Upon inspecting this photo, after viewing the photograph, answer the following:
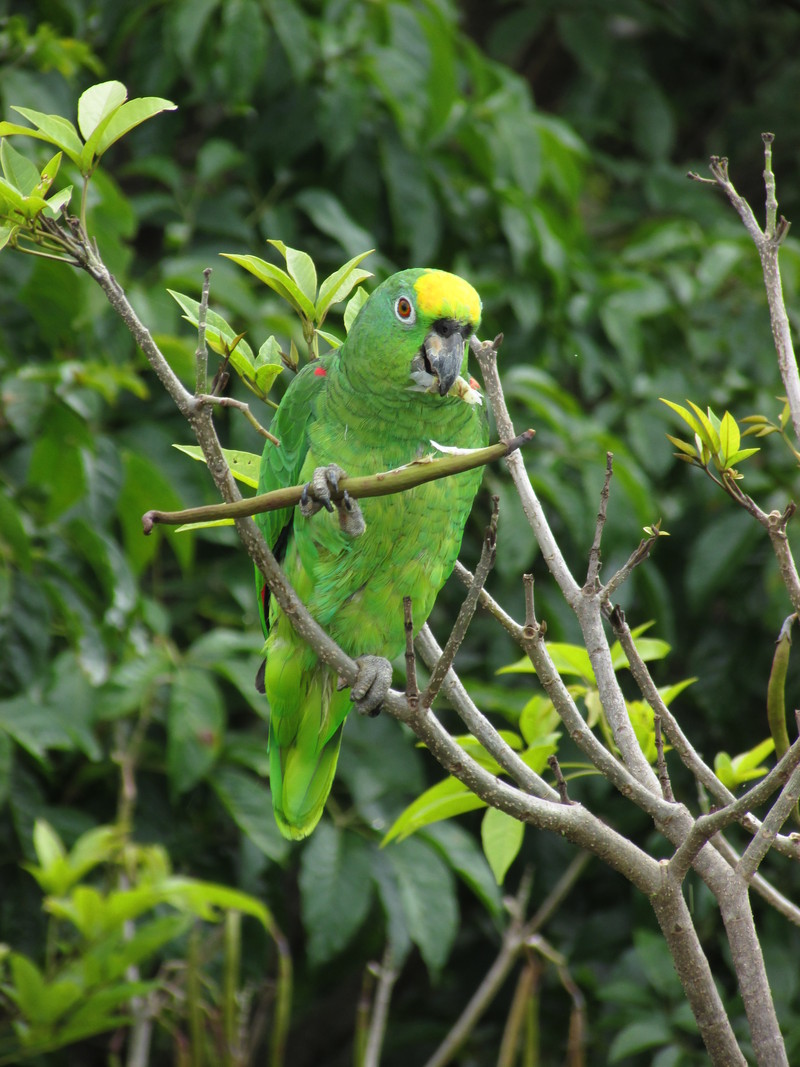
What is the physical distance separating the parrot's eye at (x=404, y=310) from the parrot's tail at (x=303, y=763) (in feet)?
1.61

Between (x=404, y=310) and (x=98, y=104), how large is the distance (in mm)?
441

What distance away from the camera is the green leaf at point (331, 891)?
1947mm

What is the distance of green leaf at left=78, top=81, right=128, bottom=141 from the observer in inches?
36.7

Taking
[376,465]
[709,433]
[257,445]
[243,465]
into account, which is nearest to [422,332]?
[376,465]

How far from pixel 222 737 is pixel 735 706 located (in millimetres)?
1196

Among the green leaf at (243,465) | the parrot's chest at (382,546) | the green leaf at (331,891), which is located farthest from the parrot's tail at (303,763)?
the green leaf at (331,891)

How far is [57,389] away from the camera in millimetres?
1865

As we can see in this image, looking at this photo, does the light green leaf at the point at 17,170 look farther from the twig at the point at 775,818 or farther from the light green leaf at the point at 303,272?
the twig at the point at 775,818

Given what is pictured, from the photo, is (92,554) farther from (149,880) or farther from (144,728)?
(149,880)

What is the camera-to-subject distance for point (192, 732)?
1.90 metres

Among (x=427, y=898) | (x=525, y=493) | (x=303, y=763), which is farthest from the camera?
(x=427, y=898)

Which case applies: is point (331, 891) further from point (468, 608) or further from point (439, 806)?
point (468, 608)

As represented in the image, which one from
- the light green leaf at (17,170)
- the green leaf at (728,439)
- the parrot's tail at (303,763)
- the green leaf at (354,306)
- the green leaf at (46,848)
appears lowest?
the green leaf at (46,848)

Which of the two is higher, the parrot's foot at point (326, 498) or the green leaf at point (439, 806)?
the parrot's foot at point (326, 498)
